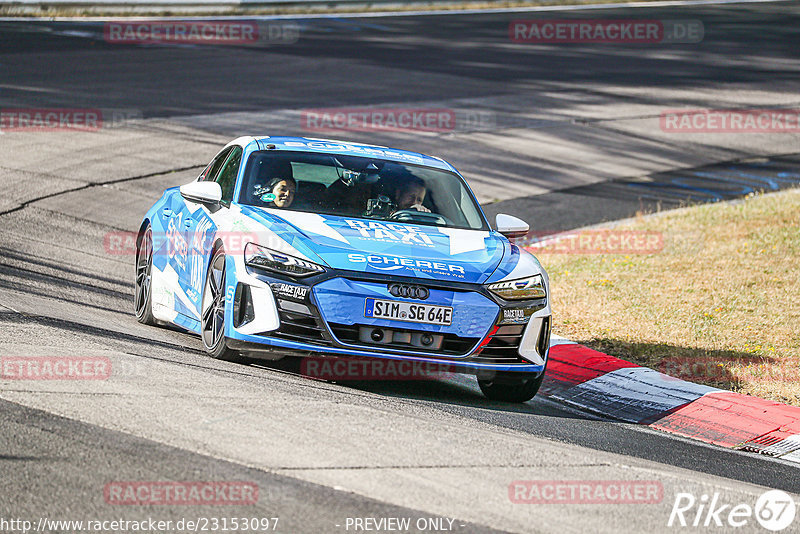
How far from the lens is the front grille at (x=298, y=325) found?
7059 millimetres

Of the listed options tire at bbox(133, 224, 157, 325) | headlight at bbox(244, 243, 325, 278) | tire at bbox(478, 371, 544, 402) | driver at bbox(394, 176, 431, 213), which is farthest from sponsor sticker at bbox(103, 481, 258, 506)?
tire at bbox(133, 224, 157, 325)

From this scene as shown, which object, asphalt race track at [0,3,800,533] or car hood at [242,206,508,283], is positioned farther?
car hood at [242,206,508,283]

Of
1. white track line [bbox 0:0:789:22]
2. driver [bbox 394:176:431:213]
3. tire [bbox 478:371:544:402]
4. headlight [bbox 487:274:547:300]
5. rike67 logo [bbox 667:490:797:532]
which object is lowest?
tire [bbox 478:371:544:402]

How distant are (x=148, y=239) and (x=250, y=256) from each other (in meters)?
2.56

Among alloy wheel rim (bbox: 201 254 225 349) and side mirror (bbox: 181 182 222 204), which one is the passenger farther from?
alloy wheel rim (bbox: 201 254 225 349)

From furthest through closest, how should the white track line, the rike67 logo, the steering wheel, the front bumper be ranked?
1. the white track line
2. the steering wheel
3. the front bumper
4. the rike67 logo

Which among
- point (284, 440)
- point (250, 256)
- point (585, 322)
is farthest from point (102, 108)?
point (284, 440)

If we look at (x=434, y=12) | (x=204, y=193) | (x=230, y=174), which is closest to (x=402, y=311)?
(x=204, y=193)

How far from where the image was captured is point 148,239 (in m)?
9.52

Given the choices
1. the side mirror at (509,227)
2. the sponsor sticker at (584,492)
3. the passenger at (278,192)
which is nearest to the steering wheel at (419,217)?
the side mirror at (509,227)

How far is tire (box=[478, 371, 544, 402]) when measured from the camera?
7578 mm

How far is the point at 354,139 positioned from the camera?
19.6 metres

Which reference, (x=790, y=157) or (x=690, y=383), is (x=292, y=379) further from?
(x=790, y=157)

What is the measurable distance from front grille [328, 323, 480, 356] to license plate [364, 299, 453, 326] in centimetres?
9
